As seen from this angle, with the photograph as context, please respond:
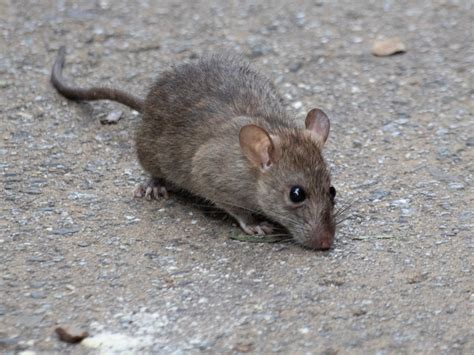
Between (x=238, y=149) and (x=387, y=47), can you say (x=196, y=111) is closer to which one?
(x=238, y=149)

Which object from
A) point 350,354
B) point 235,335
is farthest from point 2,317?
point 350,354

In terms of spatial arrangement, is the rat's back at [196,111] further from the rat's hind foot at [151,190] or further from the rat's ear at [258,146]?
the rat's ear at [258,146]

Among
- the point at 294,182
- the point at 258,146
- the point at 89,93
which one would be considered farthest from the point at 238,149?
the point at 89,93

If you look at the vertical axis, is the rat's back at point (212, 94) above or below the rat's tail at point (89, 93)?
above

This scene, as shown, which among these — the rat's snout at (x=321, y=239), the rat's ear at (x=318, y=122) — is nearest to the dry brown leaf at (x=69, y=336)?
the rat's snout at (x=321, y=239)

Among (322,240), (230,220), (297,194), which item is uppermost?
(297,194)

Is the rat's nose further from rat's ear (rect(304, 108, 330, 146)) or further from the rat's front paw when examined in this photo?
rat's ear (rect(304, 108, 330, 146))

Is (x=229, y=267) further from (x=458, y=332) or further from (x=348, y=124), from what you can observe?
(x=348, y=124)

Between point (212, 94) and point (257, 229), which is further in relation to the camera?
point (212, 94)
